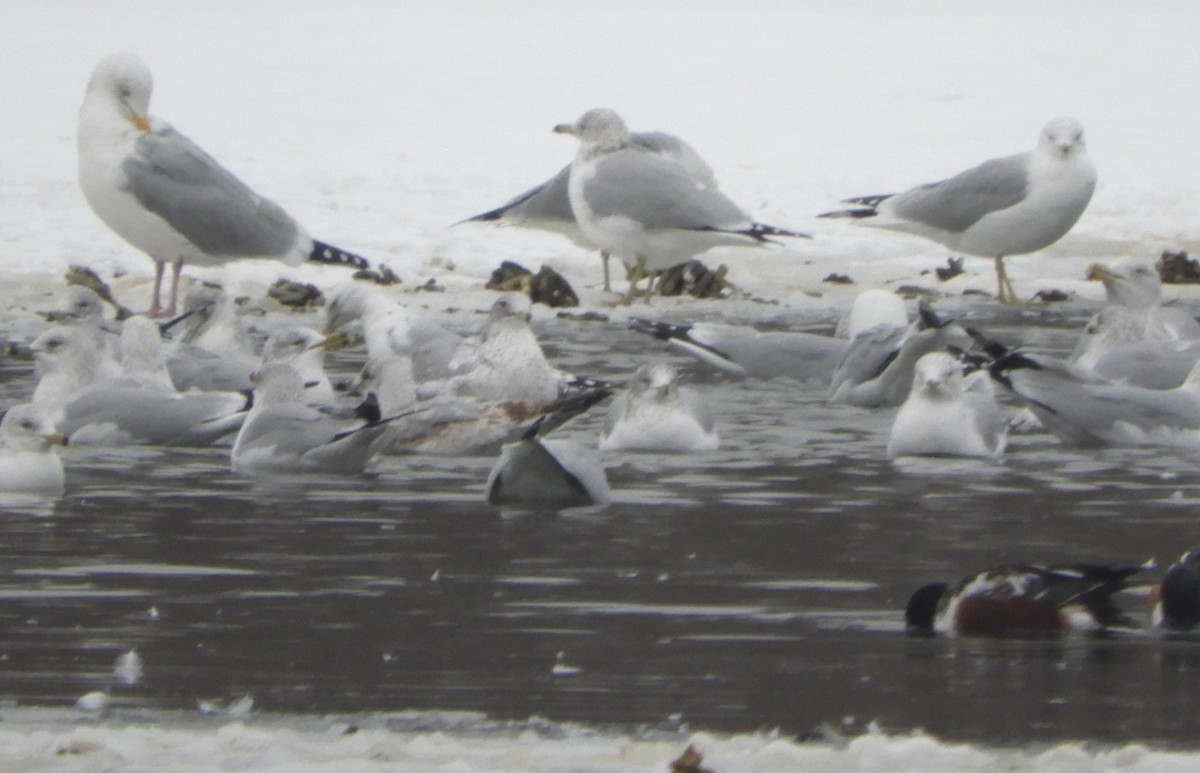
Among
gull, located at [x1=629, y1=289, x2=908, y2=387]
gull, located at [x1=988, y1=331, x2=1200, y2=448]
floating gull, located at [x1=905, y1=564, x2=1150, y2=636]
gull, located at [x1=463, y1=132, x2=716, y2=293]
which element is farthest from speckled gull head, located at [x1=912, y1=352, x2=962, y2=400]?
gull, located at [x1=463, y1=132, x2=716, y2=293]

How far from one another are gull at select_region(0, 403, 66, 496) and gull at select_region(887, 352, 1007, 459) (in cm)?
292

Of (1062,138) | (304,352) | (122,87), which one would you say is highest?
(122,87)

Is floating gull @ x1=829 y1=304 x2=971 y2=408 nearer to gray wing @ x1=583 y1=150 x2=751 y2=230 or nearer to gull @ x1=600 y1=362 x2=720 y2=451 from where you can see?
gull @ x1=600 y1=362 x2=720 y2=451

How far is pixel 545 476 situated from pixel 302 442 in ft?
4.35

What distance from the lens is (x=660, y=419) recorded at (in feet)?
28.6

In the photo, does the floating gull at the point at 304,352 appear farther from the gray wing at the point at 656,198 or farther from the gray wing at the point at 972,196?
the gray wing at the point at 972,196

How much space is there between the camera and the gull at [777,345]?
1103 cm


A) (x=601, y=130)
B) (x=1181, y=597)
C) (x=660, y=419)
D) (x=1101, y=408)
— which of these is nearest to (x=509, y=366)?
(x=660, y=419)

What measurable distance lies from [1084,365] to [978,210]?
472 centimetres

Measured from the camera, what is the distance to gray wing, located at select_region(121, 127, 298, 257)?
13.5 m

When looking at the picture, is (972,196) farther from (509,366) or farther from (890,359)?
(509,366)

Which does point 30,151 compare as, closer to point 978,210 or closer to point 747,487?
point 978,210

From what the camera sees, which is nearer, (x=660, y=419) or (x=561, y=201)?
(x=660, y=419)

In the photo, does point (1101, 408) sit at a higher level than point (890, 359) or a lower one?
lower
